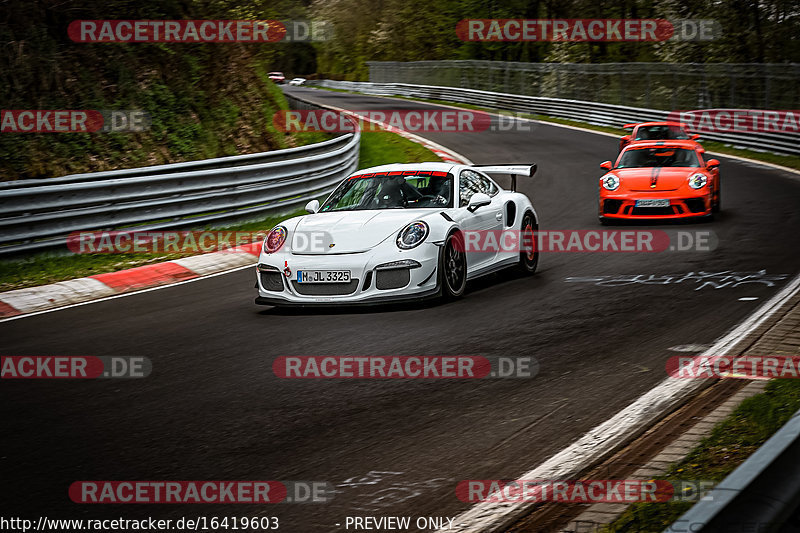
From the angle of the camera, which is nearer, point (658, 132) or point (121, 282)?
point (121, 282)

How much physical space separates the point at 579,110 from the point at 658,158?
23.2 m

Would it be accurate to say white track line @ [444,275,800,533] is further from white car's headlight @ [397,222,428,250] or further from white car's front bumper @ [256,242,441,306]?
white car's headlight @ [397,222,428,250]

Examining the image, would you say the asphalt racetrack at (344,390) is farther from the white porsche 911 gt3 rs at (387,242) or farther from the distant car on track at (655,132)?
the distant car on track at (655,132)

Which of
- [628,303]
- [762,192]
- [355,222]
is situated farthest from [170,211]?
[762,192]

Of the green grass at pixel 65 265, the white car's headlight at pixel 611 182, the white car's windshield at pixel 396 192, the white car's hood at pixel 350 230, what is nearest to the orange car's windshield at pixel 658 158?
the white car's headlight at pixel 611 182

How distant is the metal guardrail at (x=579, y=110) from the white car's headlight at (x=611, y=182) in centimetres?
1219

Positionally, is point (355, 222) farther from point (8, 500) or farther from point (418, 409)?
point (8, 500)

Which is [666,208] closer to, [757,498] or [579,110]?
[757,498]

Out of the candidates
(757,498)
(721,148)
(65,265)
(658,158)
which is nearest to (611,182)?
(658,158)

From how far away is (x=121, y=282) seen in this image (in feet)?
34.7

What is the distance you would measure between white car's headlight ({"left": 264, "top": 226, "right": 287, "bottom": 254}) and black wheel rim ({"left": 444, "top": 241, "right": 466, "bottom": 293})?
1.56 m

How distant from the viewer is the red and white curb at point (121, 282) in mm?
9484

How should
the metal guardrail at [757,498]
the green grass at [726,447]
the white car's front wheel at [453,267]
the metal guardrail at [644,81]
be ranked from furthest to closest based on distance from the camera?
the metal guardrail at [644,81]
the white car's front wheel at [453,267]
the green grass at [726,447]
the metal guardrail at [757,498]

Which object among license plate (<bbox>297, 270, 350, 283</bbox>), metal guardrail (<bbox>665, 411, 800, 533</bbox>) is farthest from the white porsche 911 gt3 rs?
metal guardrail (<bbox>665, 411, 800, 533</bbox>)
